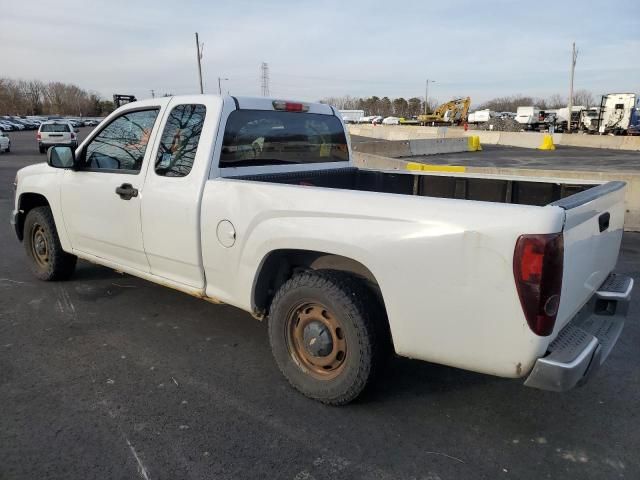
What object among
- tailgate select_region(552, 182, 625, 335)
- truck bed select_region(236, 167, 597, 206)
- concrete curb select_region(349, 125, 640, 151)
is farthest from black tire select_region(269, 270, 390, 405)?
concrete curb select_region(349, 125, 640, 151)

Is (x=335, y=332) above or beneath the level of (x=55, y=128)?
beneath

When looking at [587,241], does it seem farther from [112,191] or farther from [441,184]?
[112,191]

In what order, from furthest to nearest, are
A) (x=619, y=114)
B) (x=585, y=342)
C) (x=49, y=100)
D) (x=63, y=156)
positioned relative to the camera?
(x=49, y=100) < (x=619, y=114) < (x=63, y=156) < (x=585, y=342)

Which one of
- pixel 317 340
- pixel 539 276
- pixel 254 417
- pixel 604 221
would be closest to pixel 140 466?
pixel 254 417

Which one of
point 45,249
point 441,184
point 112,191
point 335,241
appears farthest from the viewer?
point 45,249

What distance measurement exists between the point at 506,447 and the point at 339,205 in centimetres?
160

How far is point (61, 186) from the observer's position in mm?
4719

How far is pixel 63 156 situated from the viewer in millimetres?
4418

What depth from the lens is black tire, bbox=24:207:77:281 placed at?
5109mm

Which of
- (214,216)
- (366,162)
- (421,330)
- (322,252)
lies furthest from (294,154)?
(366,162)

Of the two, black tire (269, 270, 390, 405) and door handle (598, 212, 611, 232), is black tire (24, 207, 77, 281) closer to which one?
black tire (269, 270, 390, 405)

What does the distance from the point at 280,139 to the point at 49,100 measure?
153 meters

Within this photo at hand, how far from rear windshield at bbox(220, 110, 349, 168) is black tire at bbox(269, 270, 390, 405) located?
1199mm

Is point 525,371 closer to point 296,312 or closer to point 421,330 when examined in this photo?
point 421,330
